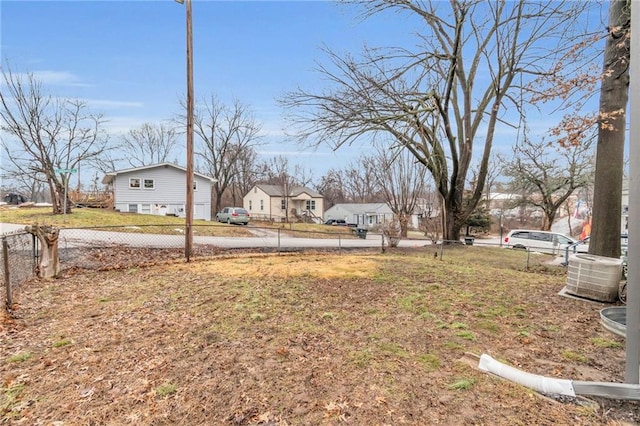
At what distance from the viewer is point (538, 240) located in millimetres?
16891

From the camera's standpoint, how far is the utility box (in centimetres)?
493

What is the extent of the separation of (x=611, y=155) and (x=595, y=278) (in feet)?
7.97

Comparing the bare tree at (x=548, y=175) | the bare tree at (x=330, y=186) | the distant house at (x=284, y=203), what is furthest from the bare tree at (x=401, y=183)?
the bare tree at (x=330, y=186)

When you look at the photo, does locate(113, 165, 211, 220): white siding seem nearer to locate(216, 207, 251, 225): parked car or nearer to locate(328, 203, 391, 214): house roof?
locate(216, 207, 251, 225): parked car

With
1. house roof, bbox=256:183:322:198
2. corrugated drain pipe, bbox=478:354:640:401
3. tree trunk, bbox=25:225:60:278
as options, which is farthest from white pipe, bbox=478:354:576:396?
house roof, bbox=256:183:322:198

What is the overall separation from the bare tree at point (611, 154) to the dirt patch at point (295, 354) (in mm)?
1491

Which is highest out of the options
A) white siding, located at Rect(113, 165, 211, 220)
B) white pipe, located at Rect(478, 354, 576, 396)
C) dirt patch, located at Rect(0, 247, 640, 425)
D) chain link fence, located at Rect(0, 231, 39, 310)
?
white siding, located at Rect(113, 165, 211, 220)

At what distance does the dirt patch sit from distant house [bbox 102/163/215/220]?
23463 mm

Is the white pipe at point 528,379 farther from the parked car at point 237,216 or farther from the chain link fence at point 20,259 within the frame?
the parked car at point 237,216

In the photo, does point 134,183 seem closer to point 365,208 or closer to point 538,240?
point 538,240

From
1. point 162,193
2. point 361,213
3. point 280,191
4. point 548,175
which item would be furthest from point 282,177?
point 548,175

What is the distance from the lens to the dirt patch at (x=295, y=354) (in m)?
2.28

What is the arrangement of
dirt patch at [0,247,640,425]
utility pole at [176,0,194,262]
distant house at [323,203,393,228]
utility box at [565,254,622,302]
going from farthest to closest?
distant house at [323,203,393,228]
utility pole at [176,0,194,262]
utility box at [565,254,622,302]
dirt patch at [0,247,640,425]

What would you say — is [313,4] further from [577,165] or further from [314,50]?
[577,165]
